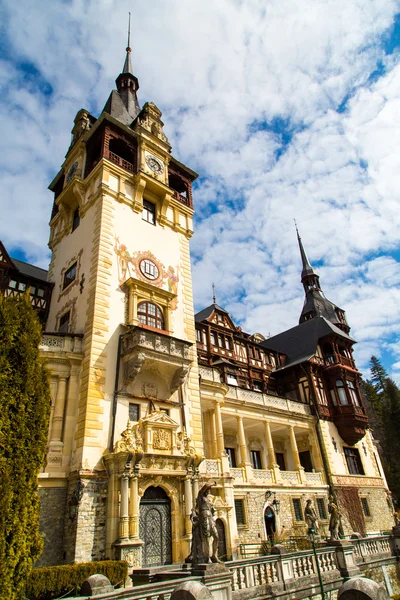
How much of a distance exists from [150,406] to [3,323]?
9.08 metres

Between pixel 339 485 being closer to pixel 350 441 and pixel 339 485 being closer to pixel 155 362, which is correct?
pixel 350 441

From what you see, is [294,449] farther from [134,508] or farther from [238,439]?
[134,508]

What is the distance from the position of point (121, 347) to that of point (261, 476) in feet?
42.7

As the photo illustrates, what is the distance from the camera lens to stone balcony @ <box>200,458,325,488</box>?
71.3 ft

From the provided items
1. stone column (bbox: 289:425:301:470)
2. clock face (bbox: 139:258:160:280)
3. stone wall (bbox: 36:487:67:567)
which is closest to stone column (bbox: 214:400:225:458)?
stone column (bbox: 289:425:301:470)

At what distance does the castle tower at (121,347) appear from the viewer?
16.1 meters

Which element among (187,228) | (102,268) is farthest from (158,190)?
(102,268)

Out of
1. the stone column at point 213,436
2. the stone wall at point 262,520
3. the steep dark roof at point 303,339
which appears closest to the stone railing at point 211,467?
the stone column at point 213,436

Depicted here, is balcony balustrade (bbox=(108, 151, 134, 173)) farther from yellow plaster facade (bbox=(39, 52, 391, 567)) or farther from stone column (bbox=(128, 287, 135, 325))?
stone column (bbox=(128, 287, 135, 325))

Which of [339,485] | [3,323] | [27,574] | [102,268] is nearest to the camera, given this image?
[27,574]

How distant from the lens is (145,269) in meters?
23.3

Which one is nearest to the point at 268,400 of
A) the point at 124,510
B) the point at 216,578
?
the point at 124,510

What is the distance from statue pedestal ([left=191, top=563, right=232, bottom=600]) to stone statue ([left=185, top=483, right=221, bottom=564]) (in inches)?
11.0

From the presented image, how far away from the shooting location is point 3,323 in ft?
41.1
